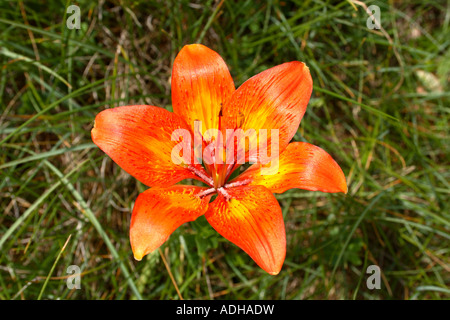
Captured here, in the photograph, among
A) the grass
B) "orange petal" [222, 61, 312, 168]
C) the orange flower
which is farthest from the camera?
the grass

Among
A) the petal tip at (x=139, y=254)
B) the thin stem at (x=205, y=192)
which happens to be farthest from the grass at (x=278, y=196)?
the petal tip at (x=139, y=254)

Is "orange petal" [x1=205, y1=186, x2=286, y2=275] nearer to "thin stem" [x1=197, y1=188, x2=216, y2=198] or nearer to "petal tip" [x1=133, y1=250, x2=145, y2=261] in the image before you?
"thin stem" [x1=197, y1=188, x2=216, y2=198]

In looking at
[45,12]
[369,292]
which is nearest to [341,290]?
[369,292]

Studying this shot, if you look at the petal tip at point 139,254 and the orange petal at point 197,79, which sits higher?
the orange petal at point 197,79

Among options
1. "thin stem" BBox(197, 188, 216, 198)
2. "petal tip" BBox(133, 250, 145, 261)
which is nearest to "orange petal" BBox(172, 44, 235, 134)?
"thin stem" BBox(197, 188, 216, 198)

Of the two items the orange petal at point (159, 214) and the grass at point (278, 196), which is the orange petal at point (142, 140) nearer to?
the orange petal at point (159, 214)

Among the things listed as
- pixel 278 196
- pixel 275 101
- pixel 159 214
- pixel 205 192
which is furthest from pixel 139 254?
pixel 278 196
